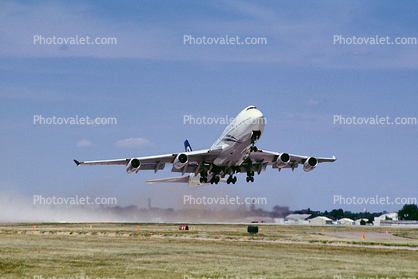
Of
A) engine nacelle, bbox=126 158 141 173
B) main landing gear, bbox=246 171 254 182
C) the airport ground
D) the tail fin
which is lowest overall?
the airport ground

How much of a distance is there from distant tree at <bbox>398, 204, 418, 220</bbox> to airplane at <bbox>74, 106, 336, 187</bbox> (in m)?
111

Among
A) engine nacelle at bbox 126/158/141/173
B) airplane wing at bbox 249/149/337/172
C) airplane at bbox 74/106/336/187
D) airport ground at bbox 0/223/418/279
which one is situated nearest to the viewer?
airport ground at bbox 0/223/418/279

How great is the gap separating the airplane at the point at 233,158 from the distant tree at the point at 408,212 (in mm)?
111076

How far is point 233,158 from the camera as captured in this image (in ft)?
157

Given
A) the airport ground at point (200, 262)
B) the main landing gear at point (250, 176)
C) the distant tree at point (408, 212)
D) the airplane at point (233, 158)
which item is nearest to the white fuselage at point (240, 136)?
the airplane at point (233, 158)

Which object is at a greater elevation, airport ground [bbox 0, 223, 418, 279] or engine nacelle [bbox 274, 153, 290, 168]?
engine nacelle [bbox 274, 153, 290, 168]

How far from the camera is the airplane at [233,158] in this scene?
41.9 meters

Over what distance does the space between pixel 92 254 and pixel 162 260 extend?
5.88 meters

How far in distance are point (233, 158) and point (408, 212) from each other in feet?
418

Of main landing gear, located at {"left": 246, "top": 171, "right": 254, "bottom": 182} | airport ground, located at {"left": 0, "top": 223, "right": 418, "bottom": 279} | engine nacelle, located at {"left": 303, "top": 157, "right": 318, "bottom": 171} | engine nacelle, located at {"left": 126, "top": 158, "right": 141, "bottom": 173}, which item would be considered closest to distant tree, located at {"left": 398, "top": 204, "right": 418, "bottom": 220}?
engine nacelle, located at {"left": 303, "top": 157, "right": 318, "bottom": 171}

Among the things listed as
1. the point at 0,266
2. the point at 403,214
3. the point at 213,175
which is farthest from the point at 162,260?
the point at 403,214

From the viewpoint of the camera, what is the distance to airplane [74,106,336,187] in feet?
138

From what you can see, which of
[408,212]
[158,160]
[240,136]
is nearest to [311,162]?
[240,136]

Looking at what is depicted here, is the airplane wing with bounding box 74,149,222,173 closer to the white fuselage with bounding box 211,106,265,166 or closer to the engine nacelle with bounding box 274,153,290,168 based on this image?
the white fuselage with bounding box 211,106,265,166
